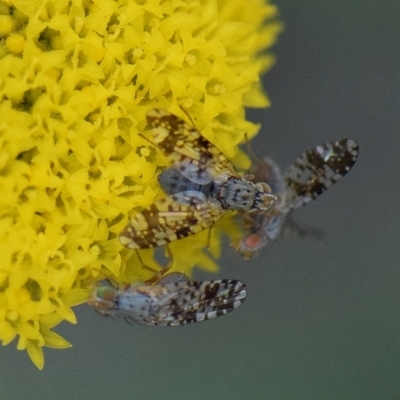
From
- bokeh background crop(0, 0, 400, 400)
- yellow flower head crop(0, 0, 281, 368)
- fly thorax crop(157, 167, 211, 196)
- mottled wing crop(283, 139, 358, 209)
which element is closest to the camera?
yellow flower head crop(0, 0, 281, 368)

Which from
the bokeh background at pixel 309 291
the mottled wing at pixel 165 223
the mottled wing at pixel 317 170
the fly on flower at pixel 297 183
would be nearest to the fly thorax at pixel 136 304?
the mottled wing at pixel 165 223

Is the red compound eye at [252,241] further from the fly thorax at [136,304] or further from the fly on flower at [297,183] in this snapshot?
the fly thorax at [136,304]

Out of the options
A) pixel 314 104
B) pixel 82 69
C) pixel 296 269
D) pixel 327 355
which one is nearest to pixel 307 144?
pixel 314 104

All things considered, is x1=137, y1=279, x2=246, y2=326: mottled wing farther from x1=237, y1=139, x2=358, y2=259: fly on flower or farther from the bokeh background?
the bokeh background

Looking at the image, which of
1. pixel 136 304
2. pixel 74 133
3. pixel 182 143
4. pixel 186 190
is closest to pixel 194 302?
pixel 136 304

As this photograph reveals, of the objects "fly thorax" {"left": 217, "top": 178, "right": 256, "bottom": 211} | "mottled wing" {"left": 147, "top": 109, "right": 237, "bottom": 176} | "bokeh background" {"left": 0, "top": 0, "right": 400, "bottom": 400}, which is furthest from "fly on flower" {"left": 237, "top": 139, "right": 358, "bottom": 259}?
"bokeh background" {"left": 0, "top": 0, "right": 400, "bottom": 400}

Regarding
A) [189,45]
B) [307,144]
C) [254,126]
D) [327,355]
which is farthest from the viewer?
[307,144]

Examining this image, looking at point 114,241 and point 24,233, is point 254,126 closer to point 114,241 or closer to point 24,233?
point 114,241
